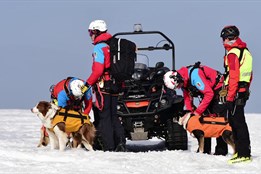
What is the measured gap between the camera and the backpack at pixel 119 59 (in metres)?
8.48

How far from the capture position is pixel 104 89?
28.2 feet

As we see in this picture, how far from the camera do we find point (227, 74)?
729 cm

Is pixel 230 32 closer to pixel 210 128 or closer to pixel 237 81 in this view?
pixel 237 81

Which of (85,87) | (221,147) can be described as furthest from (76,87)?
(221,147)

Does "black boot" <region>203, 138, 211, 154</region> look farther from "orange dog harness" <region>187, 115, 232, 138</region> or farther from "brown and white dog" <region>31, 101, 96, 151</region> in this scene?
"brown and white dog" <region>31, 101, 96, 151</region>

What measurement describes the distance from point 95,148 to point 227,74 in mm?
2847

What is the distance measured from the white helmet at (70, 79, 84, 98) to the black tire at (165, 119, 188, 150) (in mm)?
1892

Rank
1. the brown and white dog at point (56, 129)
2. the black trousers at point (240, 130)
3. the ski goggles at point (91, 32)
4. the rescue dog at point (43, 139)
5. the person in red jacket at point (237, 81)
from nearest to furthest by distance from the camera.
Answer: the person in red jacket at point (237, 81) → the black trousers at point (240, 130) → the brown and white dog at point (56, 129) → the ski goggles at point (91, 32) → the rescue dog at point (43, 139)

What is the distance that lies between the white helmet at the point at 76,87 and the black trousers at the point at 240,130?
2.31 metres

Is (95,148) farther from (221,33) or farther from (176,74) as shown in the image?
(221,33)

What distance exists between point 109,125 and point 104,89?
563 millimetres

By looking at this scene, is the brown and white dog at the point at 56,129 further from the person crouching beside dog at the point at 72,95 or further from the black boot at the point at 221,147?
the black boot at the point at 221,147

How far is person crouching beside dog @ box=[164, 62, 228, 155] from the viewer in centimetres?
838

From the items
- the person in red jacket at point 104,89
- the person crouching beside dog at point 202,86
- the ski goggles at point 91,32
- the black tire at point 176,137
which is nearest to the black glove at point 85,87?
the person in red jacket at point 104,89
